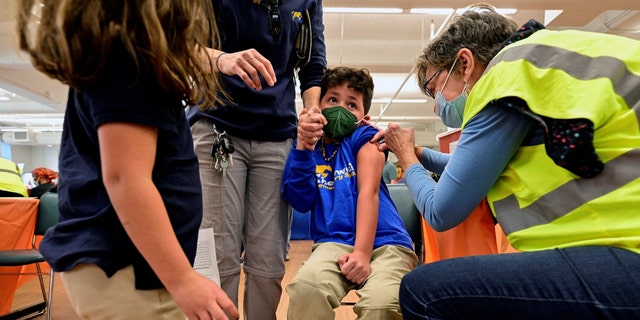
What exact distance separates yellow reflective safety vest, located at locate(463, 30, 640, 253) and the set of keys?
2.22 feet

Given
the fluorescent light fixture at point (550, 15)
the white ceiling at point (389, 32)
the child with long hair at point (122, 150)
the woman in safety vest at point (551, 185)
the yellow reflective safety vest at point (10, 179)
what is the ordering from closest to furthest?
the child with long hair at point (122, 150), the woman in safety vest at point (551, 185), the yellow reflective safety vest at point (10, 179), the white ceiling at point (389, 32), the fluorescent light fixture at point (550, 15)

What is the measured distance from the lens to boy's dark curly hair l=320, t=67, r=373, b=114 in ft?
5.02

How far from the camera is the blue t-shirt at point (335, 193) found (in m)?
1.32

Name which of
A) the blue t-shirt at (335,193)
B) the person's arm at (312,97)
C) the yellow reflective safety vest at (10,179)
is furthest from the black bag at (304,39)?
the yellow reflective safety vest at (10,179)

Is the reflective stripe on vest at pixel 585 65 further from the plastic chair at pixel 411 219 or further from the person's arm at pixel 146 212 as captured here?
the plastic chair at pixel 411 219

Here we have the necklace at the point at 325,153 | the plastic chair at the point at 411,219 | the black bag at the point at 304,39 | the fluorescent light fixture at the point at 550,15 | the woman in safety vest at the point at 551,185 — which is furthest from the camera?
the fluorescent light fixture at the point at 550,15

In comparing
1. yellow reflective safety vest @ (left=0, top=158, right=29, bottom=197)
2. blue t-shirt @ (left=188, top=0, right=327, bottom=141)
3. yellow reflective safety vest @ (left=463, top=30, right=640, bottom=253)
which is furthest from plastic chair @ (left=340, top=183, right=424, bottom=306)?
yellow reflective safety vest @ (left=0, top=158, right=29, bottom=197)

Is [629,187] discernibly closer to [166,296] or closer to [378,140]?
[378,140]

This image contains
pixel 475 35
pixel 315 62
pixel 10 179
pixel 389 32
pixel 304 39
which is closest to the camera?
pixel 475 35

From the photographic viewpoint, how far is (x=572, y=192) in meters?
0.78

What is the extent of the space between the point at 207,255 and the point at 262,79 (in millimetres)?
535

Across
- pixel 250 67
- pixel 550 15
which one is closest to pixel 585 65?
pixel 250 67

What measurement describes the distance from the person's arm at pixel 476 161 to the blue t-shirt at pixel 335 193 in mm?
409

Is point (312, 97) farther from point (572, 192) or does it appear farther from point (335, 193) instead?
point (572, 192)
